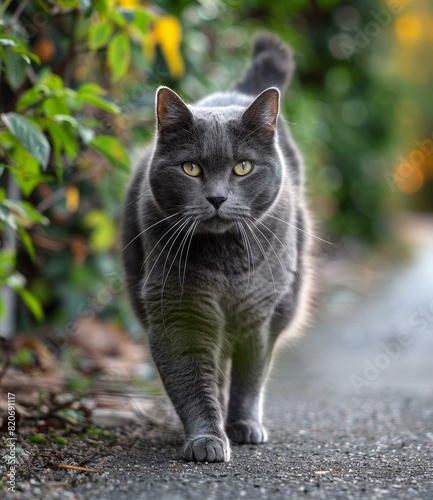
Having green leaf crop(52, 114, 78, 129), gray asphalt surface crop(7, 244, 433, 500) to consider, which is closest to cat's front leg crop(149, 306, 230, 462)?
gray asphalt surface crop(7, 244, 433, 500)

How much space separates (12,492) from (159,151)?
1.12 metres

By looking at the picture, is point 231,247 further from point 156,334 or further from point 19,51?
point 19,51

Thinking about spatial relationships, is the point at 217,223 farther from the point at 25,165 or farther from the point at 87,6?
the point at 87,6

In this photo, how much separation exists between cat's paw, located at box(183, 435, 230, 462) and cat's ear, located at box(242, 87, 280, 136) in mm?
959

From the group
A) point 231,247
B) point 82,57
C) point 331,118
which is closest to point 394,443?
point 231,247

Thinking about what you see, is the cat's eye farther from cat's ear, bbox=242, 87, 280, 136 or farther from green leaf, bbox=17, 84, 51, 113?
green leaf, bbox=17, 84, 51, 113

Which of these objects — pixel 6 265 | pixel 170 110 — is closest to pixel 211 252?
pixel 170 110

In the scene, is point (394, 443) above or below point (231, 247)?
below

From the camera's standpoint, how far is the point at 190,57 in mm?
4184

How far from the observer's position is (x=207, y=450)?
2.18m

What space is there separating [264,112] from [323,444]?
107 cm

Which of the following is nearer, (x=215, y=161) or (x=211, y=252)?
(x=215, y=161)

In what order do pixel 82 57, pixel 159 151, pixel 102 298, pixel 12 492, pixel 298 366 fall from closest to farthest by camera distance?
pixel 12 492, pixel 159 151, pixel 82 57, pixel 102 298, pixel 298 366

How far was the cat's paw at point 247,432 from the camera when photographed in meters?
2.54
